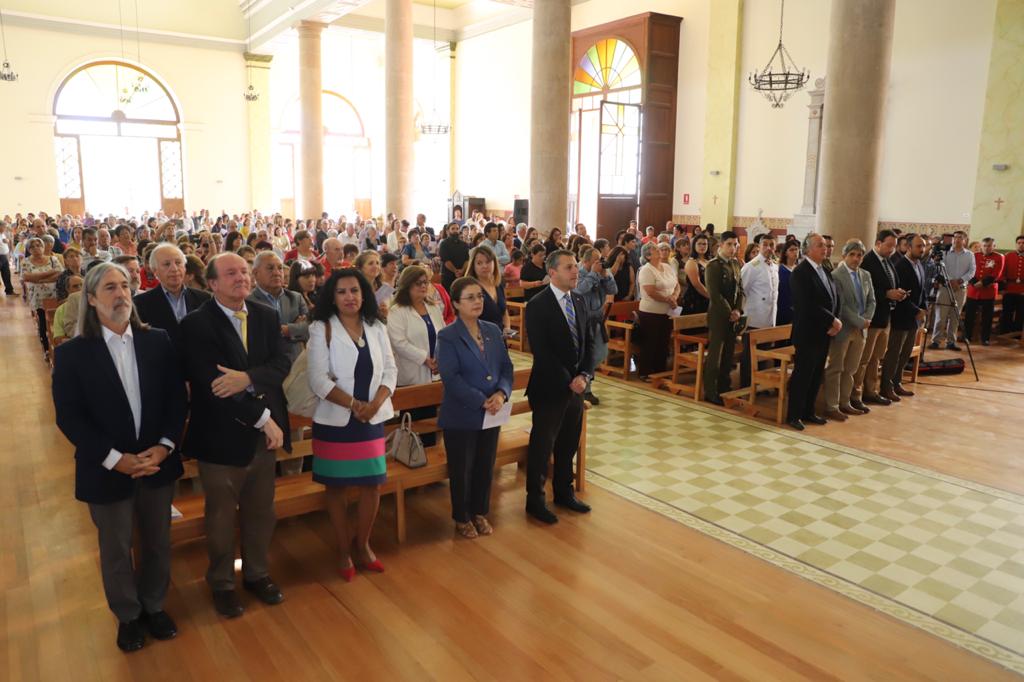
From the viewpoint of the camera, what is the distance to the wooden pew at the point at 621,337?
27.4ft

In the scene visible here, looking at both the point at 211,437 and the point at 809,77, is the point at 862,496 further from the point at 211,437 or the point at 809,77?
the point at 809,77

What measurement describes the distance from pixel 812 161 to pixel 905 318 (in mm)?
8134

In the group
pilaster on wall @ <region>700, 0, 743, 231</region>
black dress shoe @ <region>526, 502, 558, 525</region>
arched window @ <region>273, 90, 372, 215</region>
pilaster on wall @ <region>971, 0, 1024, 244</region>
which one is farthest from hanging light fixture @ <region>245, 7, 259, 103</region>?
black dress shoe @ <region>526, 502, 558, 525</region>

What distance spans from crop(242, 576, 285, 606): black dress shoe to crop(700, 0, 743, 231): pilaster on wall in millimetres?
14904

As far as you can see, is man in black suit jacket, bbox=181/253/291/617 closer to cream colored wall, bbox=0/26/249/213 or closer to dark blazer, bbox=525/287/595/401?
dark blazer, bbox=525/287/595/401

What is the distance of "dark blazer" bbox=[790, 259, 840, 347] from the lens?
257 inches

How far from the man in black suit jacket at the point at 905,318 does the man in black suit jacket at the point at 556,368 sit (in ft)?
14.7

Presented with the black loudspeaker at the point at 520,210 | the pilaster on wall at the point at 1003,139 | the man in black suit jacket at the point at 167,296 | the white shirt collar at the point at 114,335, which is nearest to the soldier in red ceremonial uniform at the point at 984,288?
the pilaster on wall at the point at 1003,139

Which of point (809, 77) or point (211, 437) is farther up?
point (809, 77)

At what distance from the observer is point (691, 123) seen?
17656mm

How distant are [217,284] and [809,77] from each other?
14.2 metres

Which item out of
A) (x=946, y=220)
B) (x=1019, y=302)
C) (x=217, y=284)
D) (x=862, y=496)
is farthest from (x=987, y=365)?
(x=217, y=284)

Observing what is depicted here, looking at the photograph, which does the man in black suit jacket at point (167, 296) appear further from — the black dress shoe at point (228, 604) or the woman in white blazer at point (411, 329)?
the black dress shoe at point (228, 604)

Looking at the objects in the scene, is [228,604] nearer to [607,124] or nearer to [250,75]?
[607,124]
